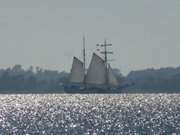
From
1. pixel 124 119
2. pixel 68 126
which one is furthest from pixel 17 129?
pixel 124 119

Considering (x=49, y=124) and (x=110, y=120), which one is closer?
(x=49, y=124)

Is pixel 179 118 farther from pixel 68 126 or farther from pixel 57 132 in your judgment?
pixel 57 132

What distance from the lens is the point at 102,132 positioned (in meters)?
111

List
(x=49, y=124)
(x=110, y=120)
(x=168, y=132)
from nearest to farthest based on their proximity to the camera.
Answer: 1. (x=168, y=132)
2. (x=49, y=124)
3. (x=110, y=120)

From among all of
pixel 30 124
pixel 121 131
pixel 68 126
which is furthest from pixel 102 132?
pixel 30 124

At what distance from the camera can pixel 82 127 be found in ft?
392

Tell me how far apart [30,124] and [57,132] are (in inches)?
780

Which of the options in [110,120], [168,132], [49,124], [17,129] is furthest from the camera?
[110,120]

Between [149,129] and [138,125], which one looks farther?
[138,125]

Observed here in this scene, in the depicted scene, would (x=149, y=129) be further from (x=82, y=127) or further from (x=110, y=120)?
(x=110, y=120)

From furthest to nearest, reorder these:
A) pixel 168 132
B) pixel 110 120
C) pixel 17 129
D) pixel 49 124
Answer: pixel 110 120, pixel 49 124, pixel 17 129, pixel 168 132

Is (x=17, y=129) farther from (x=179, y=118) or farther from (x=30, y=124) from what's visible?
(x=179, y=118)

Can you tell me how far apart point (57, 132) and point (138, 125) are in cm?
1589

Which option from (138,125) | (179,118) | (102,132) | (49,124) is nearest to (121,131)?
(102,132)
